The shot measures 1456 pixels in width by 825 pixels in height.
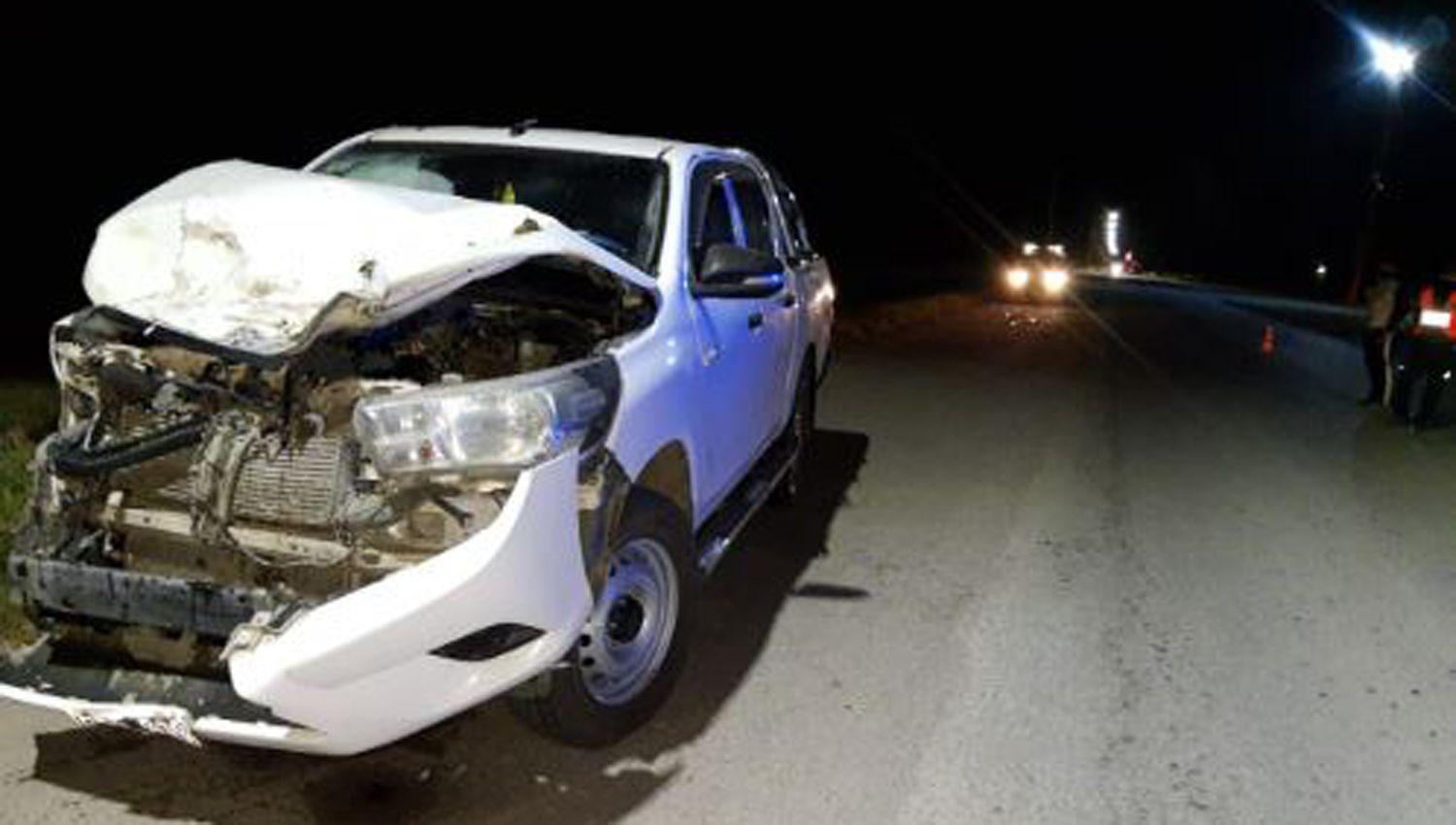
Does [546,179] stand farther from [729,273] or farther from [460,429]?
[460,429]

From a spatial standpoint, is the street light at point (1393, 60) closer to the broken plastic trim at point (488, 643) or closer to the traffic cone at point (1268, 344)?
the traffic cone at point (1268, 344)

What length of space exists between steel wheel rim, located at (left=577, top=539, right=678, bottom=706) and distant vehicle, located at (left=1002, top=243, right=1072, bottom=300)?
2729 cm

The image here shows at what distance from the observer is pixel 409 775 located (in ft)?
14.3

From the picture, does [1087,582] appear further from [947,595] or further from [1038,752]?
[1038,752]

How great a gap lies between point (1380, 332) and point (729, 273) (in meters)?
9.99

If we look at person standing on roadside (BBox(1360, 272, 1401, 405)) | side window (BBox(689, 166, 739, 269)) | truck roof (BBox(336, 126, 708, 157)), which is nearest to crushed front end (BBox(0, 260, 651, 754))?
side window (BBox(689, 166, 739, 269))

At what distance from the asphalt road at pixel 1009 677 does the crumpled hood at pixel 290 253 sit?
1470mm

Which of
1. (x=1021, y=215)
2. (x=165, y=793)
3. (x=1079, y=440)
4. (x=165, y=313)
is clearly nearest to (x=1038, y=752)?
(x=165, y=793)

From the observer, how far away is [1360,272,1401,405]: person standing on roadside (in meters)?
12.8

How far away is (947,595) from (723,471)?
4.98 feet

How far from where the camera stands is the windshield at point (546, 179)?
18.8ft

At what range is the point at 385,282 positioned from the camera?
3857mm

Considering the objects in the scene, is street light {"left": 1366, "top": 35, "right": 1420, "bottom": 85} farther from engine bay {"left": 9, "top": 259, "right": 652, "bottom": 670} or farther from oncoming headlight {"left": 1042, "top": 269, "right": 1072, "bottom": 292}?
engine bay {"left": 9, "top": 259, "right": 652, "bottom": 670}

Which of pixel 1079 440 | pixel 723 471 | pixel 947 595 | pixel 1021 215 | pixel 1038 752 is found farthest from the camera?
pixel 1021 215
